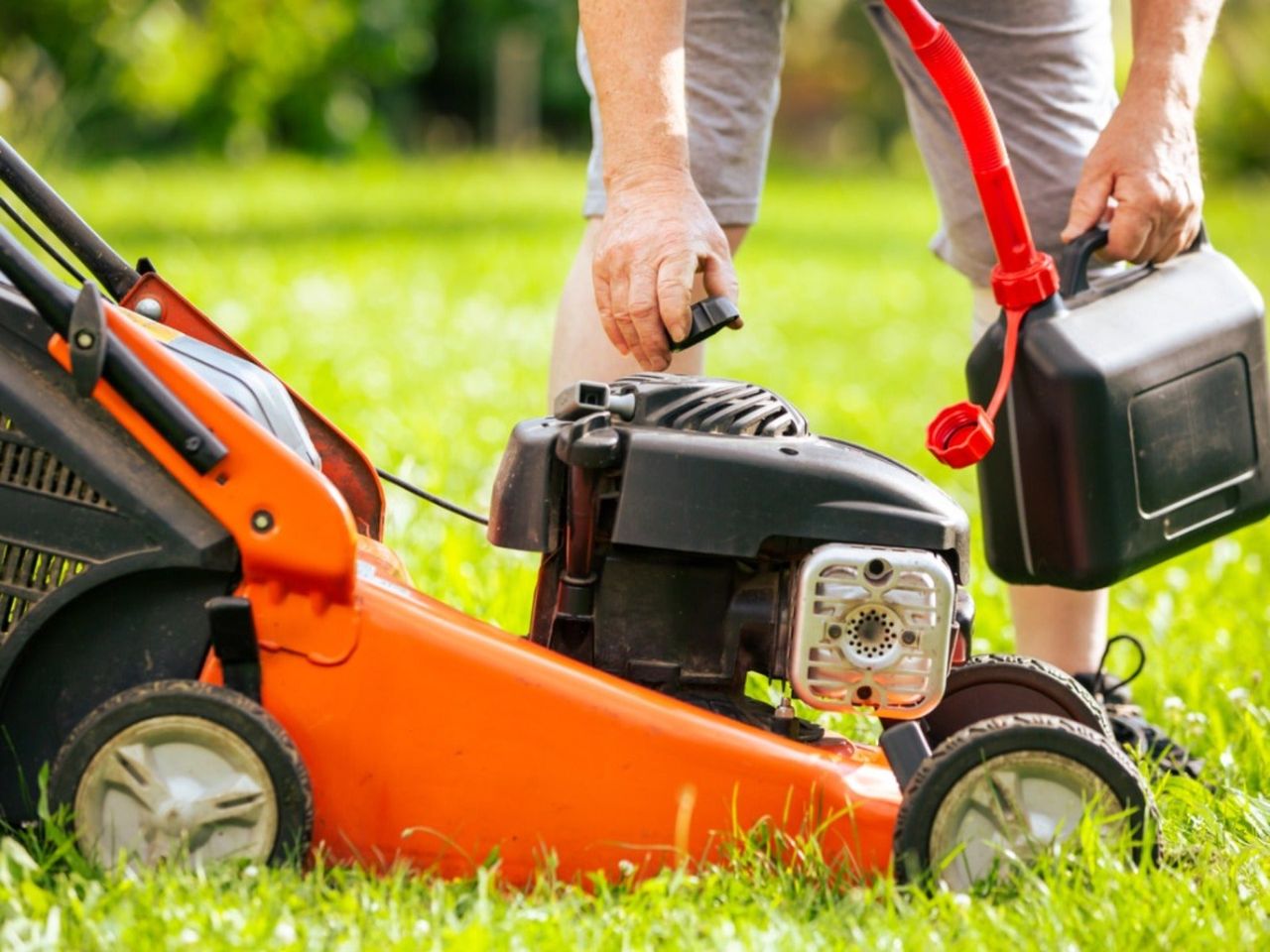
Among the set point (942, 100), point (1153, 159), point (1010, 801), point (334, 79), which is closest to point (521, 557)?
point (942, 100)

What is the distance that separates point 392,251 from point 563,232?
5.73 feet

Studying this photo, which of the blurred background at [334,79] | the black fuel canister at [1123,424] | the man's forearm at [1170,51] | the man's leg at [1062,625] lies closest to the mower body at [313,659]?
the black fuel canister at [1123,424]

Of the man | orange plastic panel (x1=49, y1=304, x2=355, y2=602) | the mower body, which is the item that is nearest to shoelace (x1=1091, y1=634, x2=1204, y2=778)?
the man

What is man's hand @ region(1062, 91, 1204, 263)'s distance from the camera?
2.04 metres

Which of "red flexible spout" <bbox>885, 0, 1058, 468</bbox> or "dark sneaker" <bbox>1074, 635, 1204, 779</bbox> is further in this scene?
"dark sneaker" <bbox>1074, 635, 1204, 779</bbox>

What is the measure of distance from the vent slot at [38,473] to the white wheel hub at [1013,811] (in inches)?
33.3

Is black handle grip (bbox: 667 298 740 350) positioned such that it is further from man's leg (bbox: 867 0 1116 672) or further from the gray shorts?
man's leg (bbox: 867 0 1116 672)

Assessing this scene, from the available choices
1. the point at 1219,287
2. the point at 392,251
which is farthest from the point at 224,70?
the point at 1219,287

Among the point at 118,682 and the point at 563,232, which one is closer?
the point at 118,682

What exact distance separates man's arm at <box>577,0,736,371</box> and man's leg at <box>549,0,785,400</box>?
349mm

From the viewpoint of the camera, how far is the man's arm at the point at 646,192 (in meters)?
1.80

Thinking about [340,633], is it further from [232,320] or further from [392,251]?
[392,251]

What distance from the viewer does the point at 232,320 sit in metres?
5.25

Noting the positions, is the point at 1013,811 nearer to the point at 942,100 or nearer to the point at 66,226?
the point at 942,100
